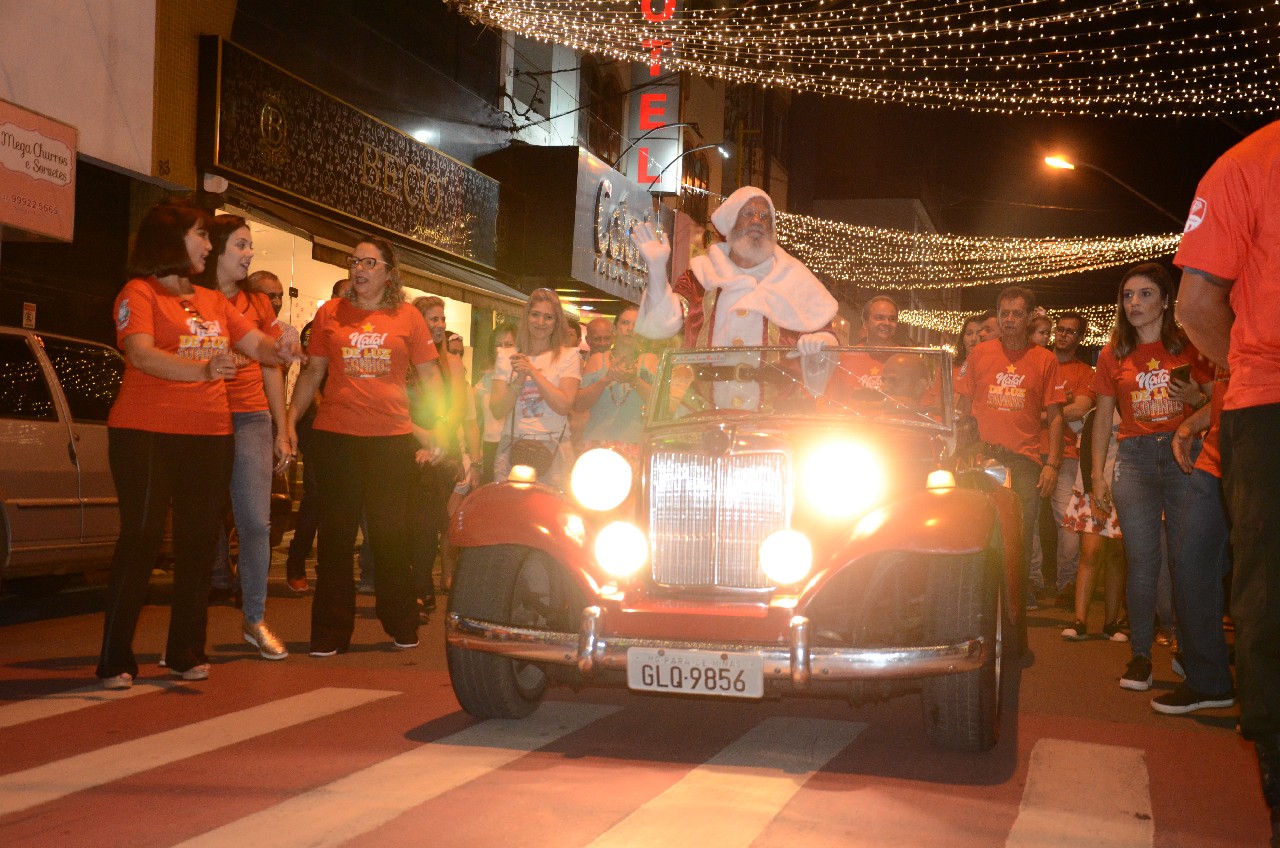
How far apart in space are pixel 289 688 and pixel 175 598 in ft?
2.17

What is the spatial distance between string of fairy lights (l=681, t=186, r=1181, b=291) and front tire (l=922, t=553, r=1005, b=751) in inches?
764

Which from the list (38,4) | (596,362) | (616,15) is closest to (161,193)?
(38,4)

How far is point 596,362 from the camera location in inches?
362

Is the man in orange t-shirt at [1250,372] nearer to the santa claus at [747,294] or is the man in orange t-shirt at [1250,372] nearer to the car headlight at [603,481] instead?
the car headlight at [603,481]

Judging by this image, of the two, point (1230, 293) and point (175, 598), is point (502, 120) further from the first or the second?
point (1230, 293)

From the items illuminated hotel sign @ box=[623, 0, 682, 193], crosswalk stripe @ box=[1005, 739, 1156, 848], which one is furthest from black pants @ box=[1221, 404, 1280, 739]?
illuminated hotel sign @ box=[623, 0, 682, 193]

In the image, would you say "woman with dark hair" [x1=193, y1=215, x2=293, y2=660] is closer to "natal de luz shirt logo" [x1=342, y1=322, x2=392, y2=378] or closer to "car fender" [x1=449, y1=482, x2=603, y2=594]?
"natal de luz shirt logo" [x1=342, y1=322, x2=392, y2=378]

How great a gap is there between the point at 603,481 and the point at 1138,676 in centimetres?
295

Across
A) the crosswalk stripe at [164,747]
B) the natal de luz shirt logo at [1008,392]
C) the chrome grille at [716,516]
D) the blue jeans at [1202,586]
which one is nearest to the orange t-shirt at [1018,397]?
the natal de luz shirt logo at [1008,392]

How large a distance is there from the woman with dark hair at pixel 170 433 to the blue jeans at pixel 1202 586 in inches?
163

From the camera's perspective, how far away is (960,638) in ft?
15.3

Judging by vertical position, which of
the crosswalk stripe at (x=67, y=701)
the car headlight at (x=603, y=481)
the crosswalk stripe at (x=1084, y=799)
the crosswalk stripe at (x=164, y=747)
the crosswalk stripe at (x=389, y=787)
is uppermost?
the car headlight at (x=603, y=481)

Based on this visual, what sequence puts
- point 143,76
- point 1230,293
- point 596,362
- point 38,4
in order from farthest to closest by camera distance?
point 143,76 < point 38,4 < point 596,362 < point 1230,293

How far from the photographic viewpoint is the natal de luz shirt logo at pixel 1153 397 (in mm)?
6734
